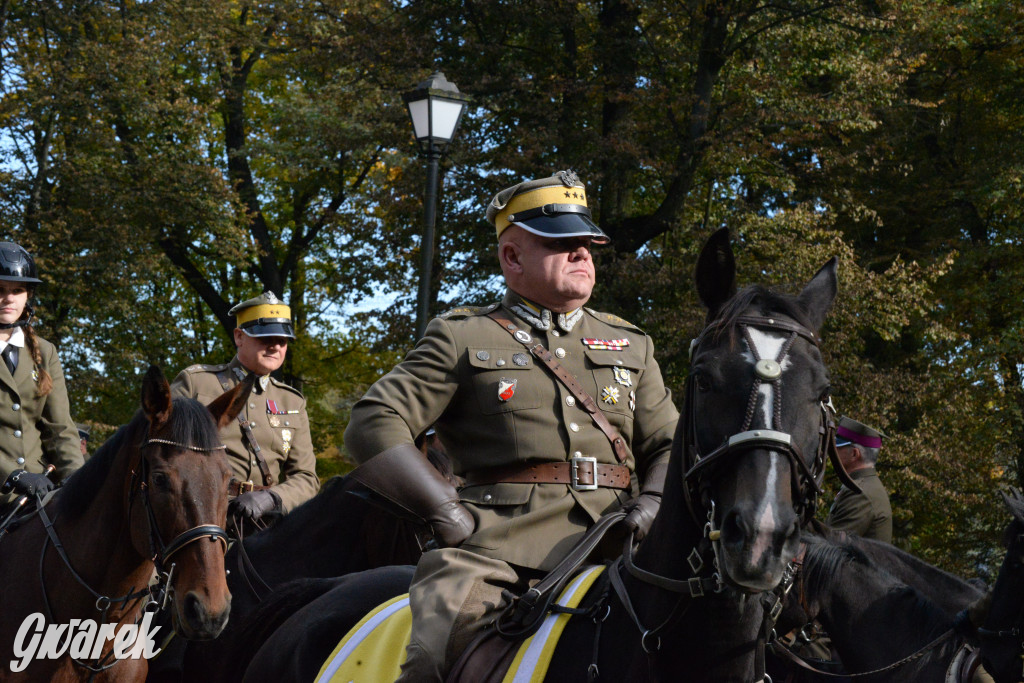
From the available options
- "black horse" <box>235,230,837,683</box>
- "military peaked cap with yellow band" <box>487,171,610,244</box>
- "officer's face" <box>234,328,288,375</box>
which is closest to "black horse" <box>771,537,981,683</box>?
"black horse" <box>235,230,837,683</box>

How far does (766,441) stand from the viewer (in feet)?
8.25

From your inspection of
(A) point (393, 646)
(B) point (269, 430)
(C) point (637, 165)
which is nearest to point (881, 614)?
(A) point (393, 646)

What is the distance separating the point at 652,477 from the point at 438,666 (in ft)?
2.95

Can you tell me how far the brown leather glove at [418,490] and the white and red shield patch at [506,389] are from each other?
0.35 metres

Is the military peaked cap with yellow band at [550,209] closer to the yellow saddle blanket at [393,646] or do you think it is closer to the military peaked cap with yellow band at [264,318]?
the yellow saddle blanket at [393,646]

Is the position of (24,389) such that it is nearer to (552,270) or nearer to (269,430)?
(269,430)

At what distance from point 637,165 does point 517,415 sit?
14.9 meters

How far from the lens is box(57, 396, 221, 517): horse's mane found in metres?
5.33

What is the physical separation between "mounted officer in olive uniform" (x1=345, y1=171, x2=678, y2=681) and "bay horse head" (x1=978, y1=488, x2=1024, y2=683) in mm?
2099

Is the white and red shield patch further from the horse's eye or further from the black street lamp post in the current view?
the black street lamp post

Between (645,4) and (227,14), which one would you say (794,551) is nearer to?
(645,4)

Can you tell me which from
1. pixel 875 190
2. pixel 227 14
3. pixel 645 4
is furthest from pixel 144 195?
pixel 875 190

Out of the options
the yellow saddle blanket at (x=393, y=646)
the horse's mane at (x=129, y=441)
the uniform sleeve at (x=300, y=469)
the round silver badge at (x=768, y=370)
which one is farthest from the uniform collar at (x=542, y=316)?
the uniform sleeve at (x=300, y=469)

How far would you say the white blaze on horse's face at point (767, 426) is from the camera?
2.41m
